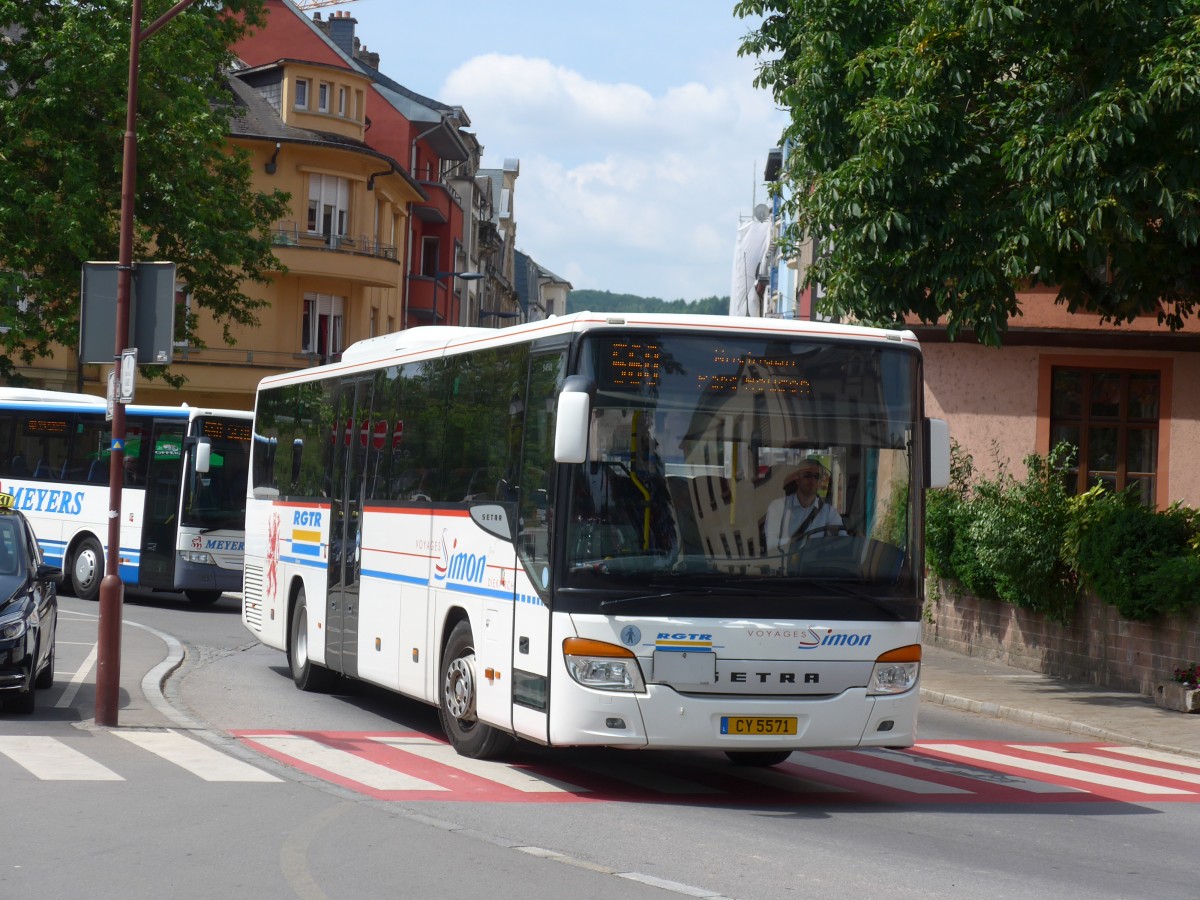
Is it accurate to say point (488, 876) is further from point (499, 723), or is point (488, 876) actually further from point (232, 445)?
point (232, 445)

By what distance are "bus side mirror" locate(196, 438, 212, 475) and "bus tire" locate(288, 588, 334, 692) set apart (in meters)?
9.60

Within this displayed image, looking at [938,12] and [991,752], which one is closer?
[991,752]

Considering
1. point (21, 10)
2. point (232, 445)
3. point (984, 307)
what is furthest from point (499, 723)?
point (21, 10)

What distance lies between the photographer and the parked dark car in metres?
13.3

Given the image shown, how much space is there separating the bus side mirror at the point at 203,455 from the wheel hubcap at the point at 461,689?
47.9 feet

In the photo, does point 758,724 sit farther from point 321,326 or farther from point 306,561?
point 321,326

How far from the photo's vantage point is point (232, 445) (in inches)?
1048

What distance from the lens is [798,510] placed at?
1048 cm

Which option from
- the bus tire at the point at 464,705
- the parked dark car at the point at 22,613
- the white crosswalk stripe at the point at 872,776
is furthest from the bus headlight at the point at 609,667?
the parked dark car at the point at 22,613

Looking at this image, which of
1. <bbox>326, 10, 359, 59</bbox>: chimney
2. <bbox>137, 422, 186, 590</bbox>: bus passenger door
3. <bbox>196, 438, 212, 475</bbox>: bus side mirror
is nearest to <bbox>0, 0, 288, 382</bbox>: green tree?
<bbox>137, 422, 186, 590</bbox>: bus passenger door

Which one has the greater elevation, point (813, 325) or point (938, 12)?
point (938, 12)

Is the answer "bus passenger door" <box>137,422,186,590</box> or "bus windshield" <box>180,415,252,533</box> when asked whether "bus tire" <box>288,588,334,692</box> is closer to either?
"bus windshield" <box>180,415,252,533</box>

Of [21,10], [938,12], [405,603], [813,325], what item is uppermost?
[21,10]

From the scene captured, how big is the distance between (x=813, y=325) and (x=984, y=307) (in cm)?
767
